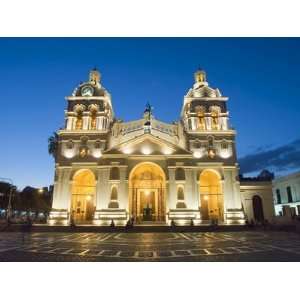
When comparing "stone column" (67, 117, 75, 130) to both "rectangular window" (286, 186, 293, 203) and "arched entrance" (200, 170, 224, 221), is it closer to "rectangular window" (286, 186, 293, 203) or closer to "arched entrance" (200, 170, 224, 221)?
"arched entrance" (200, 170, 224, 221)

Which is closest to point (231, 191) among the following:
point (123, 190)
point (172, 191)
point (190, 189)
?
point (190, 189)

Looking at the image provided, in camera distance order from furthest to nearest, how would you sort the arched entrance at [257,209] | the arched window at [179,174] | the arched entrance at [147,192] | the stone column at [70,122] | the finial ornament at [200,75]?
the finial ornament at [200,75]
the arched entrance at [257,209]
the stone column at [70,122]
the arched entrance at [147,192]
the arched window at [179,174]

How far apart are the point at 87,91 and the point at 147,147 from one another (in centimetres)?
1029

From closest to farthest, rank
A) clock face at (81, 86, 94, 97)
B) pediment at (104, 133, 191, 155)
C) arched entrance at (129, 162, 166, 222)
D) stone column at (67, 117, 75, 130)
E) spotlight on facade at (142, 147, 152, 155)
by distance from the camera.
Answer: pediment at (104, 133, 191, 155) < spotlight on facade at (142, 147, 152, 155) < arched entrance at (129, 162, 166, 222) < stone column at (67, 117, 75, 130) < clock face at (81, 86, 94, 97)

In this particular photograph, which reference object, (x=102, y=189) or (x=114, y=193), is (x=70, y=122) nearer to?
(x=102, y=189)

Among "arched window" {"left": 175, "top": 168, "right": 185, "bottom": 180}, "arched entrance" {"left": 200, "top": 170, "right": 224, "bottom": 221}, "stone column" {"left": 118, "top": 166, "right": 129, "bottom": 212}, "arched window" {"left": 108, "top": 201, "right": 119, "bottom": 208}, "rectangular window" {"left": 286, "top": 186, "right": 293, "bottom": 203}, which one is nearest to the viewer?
"arched window" {"left": 108, "top": 201, "right": 119, "bottom": 208}

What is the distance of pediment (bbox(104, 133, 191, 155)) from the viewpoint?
27.4 metres

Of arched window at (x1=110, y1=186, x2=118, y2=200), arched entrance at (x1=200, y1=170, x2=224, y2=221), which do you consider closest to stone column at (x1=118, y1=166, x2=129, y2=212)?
arched window at (x1=110, y1=186, x2=118, y2=200)

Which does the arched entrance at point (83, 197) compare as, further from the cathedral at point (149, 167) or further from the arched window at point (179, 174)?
the arched window at point (179, 174)

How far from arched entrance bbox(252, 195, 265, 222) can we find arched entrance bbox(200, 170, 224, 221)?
477cm

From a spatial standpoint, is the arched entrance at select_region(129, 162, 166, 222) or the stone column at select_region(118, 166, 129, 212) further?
the arched entrance at select_region(129, 162, 166, 222)

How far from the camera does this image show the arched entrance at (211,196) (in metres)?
28.8

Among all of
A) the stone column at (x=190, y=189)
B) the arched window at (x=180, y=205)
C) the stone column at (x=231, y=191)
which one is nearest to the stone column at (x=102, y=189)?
the arched window at (x=180, y=205)

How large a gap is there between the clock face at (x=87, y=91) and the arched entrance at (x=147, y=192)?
1071cm
